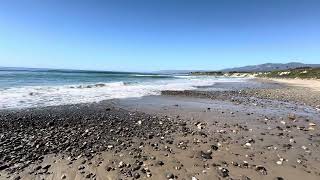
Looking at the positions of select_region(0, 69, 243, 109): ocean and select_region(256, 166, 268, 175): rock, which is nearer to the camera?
select_region(256, 166, 268, 175): rock

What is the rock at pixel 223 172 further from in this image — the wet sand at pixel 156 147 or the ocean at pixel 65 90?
the ocean at pixel 65 90

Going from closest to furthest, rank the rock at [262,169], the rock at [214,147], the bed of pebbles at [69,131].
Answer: the rock at [262,169] < the bed of pebbles at [69,131] < the rock at [214,147]

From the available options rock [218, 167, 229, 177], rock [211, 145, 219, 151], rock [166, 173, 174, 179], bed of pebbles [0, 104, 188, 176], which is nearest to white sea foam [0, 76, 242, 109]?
bed of pebbles [0, 104, 188, 176]

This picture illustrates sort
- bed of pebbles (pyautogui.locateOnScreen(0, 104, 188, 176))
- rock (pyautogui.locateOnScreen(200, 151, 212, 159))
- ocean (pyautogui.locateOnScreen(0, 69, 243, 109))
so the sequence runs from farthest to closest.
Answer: ocean (pyautogui.locateOnScreen(0, 69, 243, 109))
bed of pebbles (pyautogui.locateOnScreen(0, 104, 188, 176))
rock (pyautogui.locateOnScreen(200, 151, 212, 159))

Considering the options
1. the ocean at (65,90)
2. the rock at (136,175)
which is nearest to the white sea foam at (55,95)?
the ocean at (65,90)

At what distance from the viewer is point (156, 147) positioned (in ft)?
27.2

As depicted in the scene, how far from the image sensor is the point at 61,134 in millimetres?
9516

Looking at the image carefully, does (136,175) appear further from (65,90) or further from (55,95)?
(65,90)

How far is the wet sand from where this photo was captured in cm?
647

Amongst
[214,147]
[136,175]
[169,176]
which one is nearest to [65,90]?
[214,147]

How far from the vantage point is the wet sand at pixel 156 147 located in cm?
647

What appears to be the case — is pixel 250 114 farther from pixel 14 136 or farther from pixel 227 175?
pixel 14 136

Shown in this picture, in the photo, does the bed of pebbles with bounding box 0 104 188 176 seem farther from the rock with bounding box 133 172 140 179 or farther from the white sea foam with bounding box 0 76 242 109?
the white sea foam with bounding box 0 76 242 109

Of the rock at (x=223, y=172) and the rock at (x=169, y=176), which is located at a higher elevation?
the rock at (x=223, y=172)
